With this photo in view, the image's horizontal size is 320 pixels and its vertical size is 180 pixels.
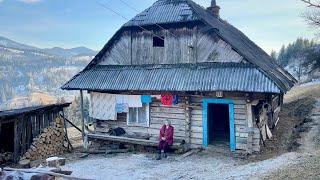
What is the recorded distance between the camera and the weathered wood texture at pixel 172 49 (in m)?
18.2

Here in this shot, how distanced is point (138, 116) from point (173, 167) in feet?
17.0

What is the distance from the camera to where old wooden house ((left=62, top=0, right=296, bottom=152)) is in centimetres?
1699

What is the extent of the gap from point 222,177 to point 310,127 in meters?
10.4

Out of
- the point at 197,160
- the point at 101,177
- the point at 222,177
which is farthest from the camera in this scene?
the point at 197,160

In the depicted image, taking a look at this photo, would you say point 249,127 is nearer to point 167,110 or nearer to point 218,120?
point 167,110

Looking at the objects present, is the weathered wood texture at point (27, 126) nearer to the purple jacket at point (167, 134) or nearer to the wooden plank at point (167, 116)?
the wooden plank at point (167, 116)

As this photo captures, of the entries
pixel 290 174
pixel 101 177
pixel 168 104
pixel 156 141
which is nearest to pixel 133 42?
pixel 168 104

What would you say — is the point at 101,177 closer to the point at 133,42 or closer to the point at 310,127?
the point at 133,42

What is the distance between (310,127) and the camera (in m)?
21.1

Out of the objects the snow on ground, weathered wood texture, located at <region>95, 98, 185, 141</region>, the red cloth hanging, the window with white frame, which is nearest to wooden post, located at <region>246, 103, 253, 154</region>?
the snow on ground

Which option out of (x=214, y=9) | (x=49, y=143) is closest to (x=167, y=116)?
(x=49, y=143)

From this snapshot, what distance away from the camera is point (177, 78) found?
18406 mm

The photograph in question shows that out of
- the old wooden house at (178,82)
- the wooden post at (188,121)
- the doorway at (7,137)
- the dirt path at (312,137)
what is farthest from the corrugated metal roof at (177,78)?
the doorway at (7,137)

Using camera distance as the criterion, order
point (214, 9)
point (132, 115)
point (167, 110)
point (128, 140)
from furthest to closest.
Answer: point (214, 9) < point (132, 115) < point (167, 110) < point (128, 140)
